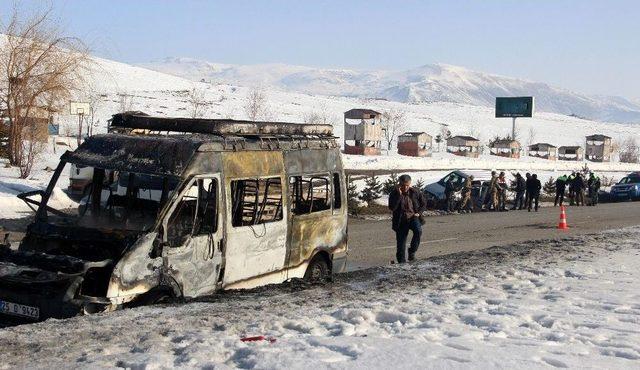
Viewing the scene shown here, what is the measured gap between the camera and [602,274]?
38.2 feet

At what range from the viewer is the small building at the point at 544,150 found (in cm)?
10619

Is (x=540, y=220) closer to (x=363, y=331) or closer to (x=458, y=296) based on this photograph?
(x=458, y=296)

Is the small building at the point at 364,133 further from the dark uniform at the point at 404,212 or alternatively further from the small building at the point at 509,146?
the dark uniform at the point at 404,212

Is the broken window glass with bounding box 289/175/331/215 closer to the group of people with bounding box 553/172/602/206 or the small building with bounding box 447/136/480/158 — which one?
the group of people with bounding box 553/172/602/206

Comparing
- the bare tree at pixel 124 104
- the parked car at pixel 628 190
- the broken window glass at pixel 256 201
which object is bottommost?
the parked car at pixel 628 190

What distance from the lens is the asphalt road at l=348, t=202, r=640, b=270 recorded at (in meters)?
17.7

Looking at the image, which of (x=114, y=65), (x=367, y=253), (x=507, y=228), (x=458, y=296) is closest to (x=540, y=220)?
(x=507, y=228)

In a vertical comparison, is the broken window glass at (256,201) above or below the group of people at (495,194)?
above

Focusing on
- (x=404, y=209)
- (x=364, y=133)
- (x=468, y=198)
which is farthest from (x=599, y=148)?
(x=404, y=209)

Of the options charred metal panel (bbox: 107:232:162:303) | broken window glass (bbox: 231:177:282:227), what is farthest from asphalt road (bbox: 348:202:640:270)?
charred metal panel (bbox: 107:232:162:303)

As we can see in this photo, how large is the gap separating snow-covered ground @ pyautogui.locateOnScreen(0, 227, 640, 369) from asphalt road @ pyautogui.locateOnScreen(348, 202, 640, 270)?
5457mm

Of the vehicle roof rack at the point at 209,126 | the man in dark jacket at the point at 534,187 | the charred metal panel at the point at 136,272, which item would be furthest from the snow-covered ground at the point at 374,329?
the man in dark jacket at the point at 534,187

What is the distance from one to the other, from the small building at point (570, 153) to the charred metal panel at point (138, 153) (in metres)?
104

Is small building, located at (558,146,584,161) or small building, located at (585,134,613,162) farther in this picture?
small building, located at (585,134,613,162)
